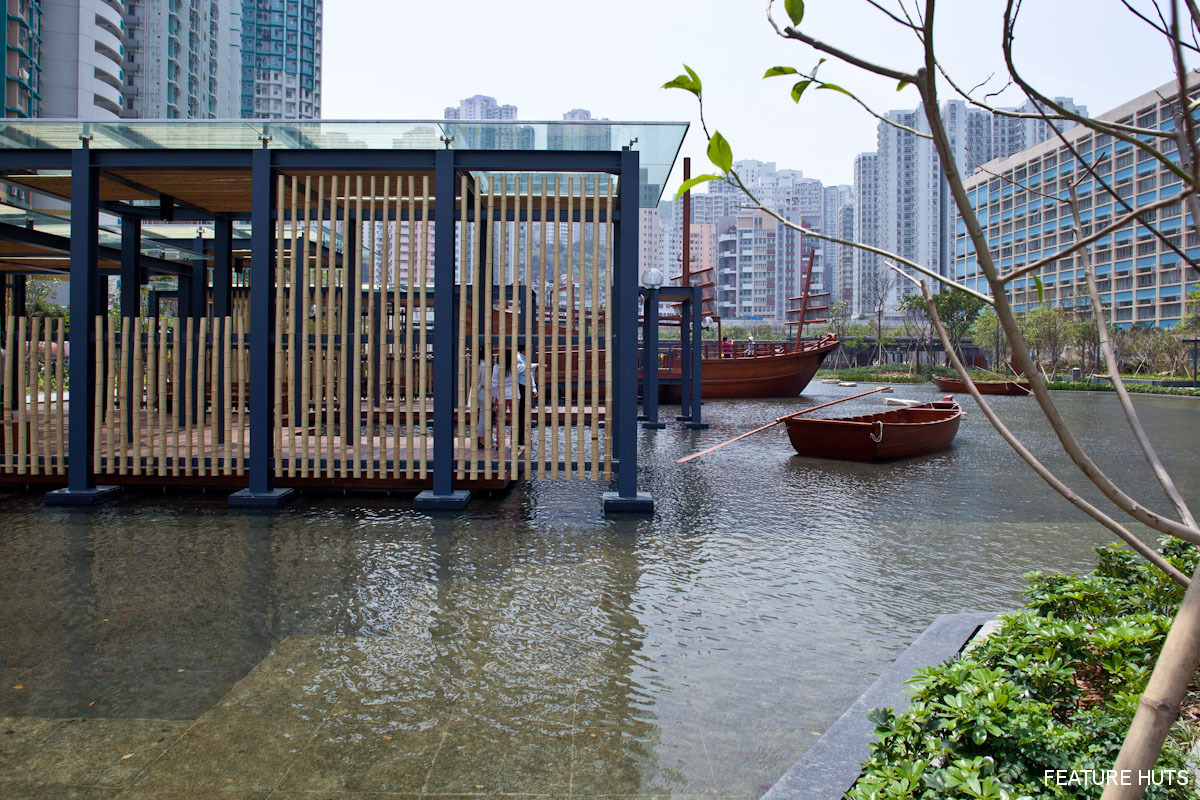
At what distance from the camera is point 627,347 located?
24.2 feet

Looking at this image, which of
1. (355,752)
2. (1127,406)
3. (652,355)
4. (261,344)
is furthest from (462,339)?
(652,355)

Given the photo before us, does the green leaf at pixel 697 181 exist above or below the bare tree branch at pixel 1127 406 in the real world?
above

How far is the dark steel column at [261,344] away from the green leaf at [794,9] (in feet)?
23.8

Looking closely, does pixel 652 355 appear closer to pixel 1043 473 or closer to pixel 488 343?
pixel 488 343

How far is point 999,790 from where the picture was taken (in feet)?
6.87

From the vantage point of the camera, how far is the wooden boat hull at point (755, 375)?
29.0 metres

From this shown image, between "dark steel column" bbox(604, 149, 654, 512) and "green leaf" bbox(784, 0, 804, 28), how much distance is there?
6055mm

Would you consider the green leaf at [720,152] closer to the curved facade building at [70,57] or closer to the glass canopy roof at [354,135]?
the glass canopy roof at [354,135]

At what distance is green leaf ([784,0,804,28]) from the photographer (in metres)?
1.22

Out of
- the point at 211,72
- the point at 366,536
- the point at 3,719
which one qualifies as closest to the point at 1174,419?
the point at 366,536

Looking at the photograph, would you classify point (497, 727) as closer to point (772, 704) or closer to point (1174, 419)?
point (772, 704)

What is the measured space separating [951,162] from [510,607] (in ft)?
12.9

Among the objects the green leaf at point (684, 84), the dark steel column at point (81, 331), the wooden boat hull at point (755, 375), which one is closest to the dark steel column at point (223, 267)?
the dark steel column at point (81, 331)

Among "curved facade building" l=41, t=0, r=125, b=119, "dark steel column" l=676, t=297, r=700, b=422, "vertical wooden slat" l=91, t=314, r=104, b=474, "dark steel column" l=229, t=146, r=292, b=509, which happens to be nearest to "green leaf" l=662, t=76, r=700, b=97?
"dark steel column" l=229, t=146, r=292, b=509
